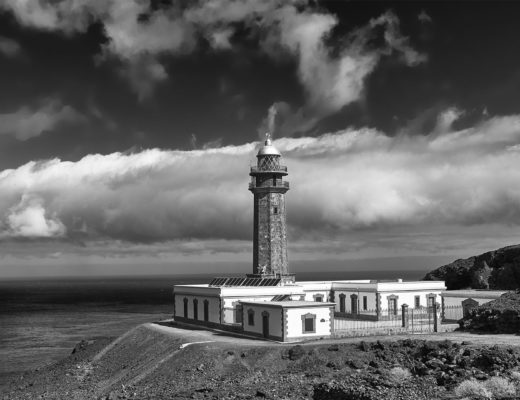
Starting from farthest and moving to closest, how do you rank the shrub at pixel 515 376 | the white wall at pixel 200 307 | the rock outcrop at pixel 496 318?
the white wall at pixel 200 307
the rock outcrop at pixel 496 318
the shrub at pixel 515 376

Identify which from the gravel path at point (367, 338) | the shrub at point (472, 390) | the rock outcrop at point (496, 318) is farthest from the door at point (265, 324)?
the shrub at point (472, 390)

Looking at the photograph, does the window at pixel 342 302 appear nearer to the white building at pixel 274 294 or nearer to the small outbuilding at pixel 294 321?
the white building at pixel 274 294

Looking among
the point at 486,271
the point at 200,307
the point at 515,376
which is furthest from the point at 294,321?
the point at 486,271

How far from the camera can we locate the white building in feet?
153

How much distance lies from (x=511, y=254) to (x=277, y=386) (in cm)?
5626

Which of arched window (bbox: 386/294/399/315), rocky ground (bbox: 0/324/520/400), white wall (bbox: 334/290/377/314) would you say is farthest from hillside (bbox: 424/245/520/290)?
rocky ground (bbox: 0/324/520/400)

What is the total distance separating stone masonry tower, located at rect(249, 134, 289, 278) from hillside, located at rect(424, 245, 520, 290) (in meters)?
29.4

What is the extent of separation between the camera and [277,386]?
35719 mm

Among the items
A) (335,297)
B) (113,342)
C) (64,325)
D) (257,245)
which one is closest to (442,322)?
(335,297)

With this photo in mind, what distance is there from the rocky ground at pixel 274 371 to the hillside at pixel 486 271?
39.5 m

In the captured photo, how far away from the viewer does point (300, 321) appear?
151ft

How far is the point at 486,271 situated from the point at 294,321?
4541 cm

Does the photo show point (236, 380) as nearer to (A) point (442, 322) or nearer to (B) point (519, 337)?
(B) point (519, 337)

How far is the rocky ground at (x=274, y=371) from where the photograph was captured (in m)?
32.8
